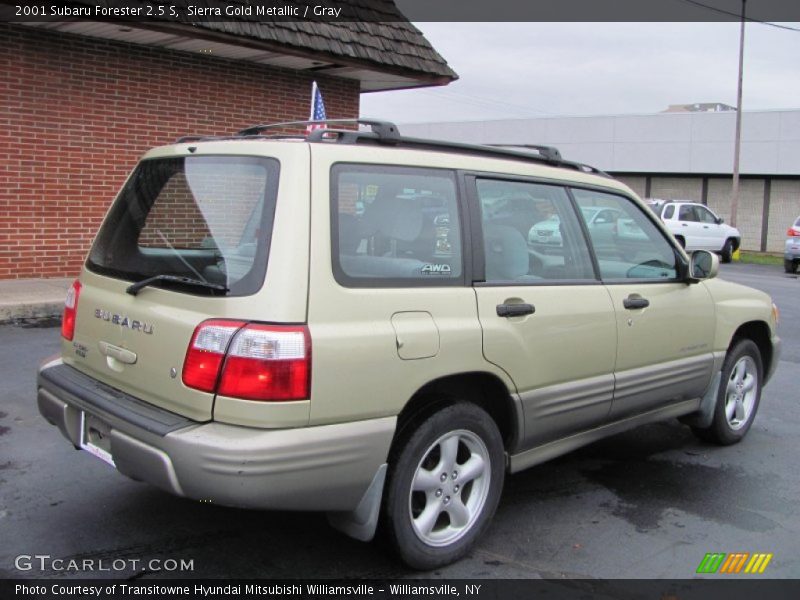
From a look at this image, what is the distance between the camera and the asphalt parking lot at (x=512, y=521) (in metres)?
3.51

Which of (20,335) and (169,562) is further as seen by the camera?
(20,335)

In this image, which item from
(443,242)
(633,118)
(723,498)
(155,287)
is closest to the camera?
(155,287)

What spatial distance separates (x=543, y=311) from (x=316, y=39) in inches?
320

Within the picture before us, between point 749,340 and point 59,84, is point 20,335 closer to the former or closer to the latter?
point 59,84

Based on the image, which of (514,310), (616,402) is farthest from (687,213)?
(514,310)

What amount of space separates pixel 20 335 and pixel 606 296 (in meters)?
6.00

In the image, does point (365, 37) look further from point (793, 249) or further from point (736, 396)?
point (793, 249)

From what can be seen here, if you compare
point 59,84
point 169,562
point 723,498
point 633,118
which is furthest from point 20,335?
point 633,118

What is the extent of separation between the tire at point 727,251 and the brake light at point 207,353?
23.4m

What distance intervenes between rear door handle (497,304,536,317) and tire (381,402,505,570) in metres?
0.44

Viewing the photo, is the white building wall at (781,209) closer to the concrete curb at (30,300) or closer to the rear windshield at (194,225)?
the concrete curb at (30,300)

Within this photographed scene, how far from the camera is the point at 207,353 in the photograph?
300 centimetres

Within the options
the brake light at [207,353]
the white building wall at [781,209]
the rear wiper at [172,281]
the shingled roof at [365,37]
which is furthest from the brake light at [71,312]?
the white building wall at [781,209]

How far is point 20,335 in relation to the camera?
25.7 ft
